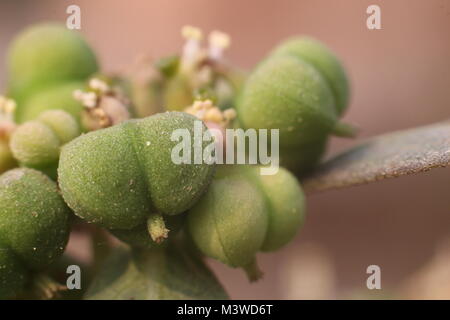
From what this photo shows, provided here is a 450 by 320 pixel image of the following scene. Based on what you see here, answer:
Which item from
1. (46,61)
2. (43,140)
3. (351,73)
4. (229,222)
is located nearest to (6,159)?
(43,140)

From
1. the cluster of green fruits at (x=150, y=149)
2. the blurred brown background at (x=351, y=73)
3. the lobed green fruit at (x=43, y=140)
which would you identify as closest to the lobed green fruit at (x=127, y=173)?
the cluster of green fruits at (x=150, y=149)

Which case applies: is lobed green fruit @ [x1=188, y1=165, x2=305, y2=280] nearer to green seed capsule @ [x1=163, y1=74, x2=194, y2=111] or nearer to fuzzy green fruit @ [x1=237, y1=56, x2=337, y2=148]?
fuzzy green fruit @ [x1=237, y1=56, x2=337, y2=148]

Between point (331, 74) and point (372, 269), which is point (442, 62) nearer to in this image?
point (372, 269)

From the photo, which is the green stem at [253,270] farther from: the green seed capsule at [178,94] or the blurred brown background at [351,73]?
the blurred brown background at [351,73]

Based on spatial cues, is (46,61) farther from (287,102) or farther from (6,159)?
(287,102)

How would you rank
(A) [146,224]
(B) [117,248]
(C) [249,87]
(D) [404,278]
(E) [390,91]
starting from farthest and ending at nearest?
1. (E) [390,91]
2. (D) [404,278]
3. (B) [117,248]
4. (C) [249,87]
5. (A) [146,224]

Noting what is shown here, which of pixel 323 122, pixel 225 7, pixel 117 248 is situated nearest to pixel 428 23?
pixel 225 7
